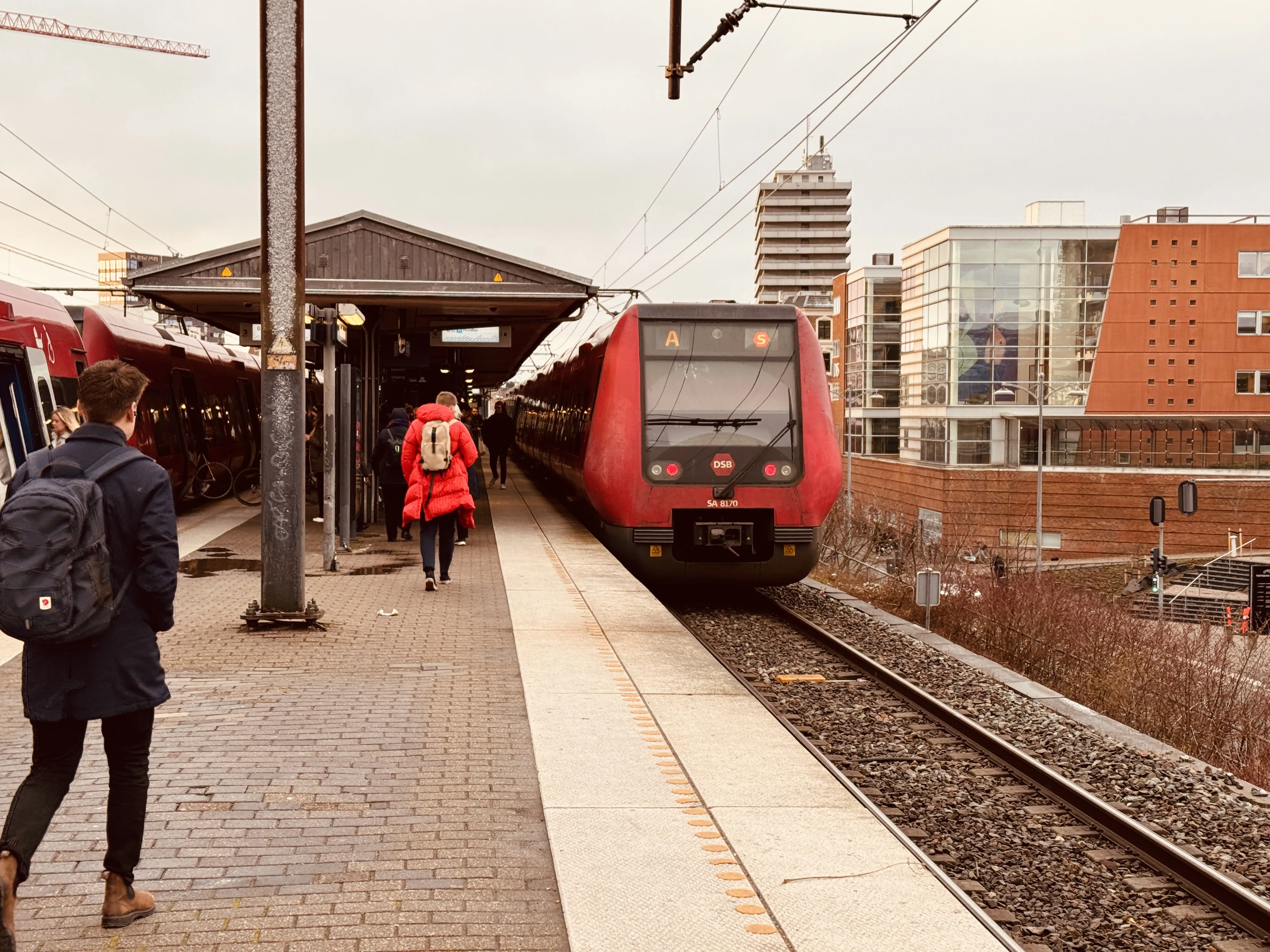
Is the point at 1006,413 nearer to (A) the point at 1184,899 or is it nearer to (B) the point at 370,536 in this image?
(B) the point at 370,536

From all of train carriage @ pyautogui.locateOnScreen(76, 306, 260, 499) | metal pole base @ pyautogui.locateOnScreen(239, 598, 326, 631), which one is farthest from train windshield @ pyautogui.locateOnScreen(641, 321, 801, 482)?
train carriage @ pyautogui.locateOnScreen(76, 306, 260, 499)

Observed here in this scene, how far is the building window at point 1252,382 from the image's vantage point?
56.2 meters

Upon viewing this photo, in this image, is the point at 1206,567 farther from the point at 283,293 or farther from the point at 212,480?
the point at 283,293

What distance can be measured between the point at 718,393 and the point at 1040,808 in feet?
21.7

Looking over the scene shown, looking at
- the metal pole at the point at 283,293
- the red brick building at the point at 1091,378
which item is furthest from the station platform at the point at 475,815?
the red brick building at the point at 1091,378

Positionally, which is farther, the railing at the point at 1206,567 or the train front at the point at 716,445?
the railing at the point at 1206,567

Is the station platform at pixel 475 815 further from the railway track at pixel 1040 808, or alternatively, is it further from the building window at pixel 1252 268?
the building window at pixel 1252 268

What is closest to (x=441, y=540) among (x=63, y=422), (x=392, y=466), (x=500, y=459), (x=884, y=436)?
(x=63, y=422)

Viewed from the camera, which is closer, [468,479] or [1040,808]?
[1040,808]

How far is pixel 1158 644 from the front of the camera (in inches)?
584

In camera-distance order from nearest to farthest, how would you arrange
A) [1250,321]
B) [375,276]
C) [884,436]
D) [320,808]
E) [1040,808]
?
1. [320,808]
2. [1040,808]
3. [375,276]
4. [1250,321]
5. [884,436]

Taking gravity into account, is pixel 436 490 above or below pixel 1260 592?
above

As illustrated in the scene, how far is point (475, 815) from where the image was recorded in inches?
197

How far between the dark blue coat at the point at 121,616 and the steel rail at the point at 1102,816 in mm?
4095
